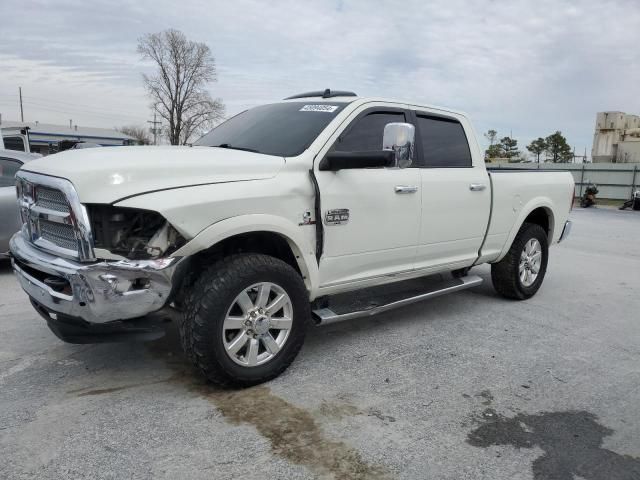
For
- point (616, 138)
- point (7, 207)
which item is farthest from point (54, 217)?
point (616, 138)

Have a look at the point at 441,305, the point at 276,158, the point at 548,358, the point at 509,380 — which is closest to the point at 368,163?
the point at 276,158

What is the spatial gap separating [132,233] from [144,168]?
0.38 m

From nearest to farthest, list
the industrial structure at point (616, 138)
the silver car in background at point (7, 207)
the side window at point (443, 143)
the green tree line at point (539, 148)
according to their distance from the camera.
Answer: the side window at point (443, 143) < the silver car in background at point (7, 207) < the industrial structure at point (616, 138) < the green tree line at point (539, 148)

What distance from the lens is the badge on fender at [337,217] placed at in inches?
147

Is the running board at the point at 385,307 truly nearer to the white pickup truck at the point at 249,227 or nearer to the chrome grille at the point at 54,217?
the white pickup truck at the point at 249,227

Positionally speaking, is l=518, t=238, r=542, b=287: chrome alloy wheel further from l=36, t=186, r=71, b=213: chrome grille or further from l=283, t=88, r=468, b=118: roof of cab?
l=36, t=186, r=71, b=213: chrome grille

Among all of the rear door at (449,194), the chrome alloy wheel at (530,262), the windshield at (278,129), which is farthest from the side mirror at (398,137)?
the chrome alloy wheel at (530,262)

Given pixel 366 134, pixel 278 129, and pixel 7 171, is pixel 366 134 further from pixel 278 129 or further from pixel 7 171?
pixel 7 171

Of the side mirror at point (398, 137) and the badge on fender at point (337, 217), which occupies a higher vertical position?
the side mirror at point (398, 137)

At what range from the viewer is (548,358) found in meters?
4.18

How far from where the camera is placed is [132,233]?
310 cm

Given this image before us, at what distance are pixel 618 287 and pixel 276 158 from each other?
17.1ft

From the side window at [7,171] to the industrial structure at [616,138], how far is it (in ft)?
103

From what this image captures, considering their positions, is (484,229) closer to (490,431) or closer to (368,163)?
(368,163)
